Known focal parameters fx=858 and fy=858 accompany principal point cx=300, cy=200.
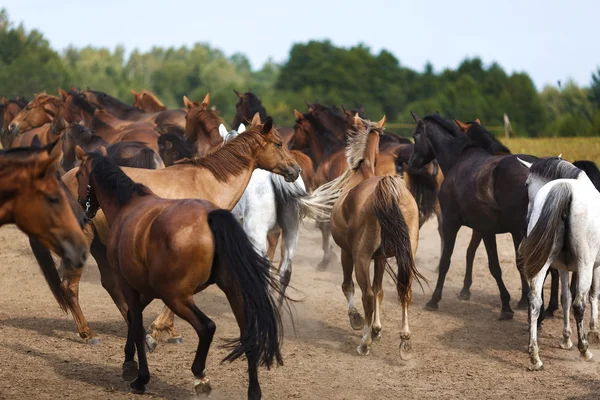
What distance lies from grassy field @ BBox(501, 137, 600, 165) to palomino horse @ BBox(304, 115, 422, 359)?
12.0 m

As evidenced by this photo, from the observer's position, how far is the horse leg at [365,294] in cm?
759

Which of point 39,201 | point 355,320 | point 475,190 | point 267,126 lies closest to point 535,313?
point 355,320

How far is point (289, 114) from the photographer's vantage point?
45.4 meters

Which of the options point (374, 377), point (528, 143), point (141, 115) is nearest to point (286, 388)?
point (374, 377)

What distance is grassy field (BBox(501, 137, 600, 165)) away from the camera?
19.3m

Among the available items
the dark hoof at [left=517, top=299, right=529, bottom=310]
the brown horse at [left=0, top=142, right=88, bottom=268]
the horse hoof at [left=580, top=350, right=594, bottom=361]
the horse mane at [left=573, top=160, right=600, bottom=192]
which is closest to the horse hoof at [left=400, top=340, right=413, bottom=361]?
the horse hoof at [left=580, top=350, right=594, bottom=361]

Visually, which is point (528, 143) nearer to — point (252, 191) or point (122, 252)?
point (252, 191)

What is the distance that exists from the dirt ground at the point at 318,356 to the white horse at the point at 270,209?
→ 0.89 metres

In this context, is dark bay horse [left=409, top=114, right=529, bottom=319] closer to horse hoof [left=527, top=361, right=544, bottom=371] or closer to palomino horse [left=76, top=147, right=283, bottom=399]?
horse hoof [left=527, top=361, right=544, bottom=371]

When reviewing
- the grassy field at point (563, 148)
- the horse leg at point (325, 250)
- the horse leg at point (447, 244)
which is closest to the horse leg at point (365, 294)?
the horse leg at point (447, 244)

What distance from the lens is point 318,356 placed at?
7.62 meters

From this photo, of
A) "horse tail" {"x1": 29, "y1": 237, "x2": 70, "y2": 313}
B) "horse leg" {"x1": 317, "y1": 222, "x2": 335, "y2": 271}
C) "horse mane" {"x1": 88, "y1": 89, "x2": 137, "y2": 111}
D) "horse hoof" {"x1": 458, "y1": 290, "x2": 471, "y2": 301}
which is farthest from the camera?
"horse mane" {"x1": 88, "y1": 89, "x2": 137, "y2": 111}

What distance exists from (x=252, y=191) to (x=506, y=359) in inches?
118

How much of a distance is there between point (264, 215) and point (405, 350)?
2189 mm
